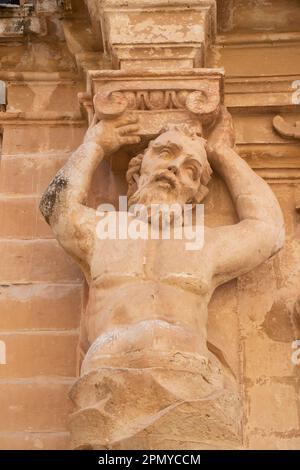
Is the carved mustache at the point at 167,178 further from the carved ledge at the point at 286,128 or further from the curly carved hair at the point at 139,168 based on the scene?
the carved ledge at the point at 286,128

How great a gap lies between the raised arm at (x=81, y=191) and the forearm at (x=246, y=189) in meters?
0.40

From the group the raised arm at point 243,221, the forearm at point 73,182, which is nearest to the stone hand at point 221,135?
the raised arm at point 243,221

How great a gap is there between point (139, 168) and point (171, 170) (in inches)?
9.2

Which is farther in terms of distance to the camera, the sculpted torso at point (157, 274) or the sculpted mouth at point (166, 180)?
the sculpted mouth at point (166, 180)

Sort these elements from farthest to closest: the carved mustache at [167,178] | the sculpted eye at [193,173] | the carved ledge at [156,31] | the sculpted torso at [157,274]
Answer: the carved ledge at [156,31]
the sculpted eye at [193,173]
the carved mustache at [167,178]
the sculpted torso at [157,274]

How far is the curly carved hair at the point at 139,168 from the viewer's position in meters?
4.96

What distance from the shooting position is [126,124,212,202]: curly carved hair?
4.96 m

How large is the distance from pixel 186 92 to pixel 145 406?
66.0 inches

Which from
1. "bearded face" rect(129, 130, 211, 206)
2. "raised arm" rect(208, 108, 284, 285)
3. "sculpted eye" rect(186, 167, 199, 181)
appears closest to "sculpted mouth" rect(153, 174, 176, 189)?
"bearded face" rect(129, 130, 211, 206)

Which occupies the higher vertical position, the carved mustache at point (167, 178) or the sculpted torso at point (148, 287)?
the carved mustache at point (167, 178)

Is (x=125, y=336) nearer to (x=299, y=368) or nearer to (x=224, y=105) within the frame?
(x=299, y=368)

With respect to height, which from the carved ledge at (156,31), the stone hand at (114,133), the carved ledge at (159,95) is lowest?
the stone hand at (114,133)

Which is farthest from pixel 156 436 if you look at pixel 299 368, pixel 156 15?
pixel 156 15

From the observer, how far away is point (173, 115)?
5105 millimetres
